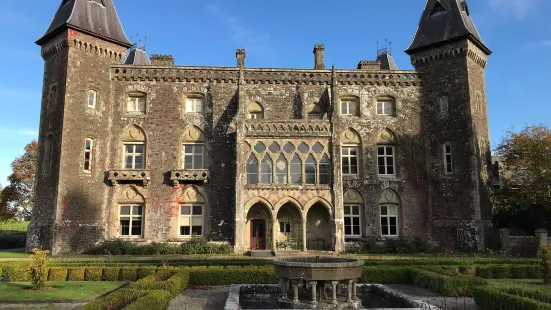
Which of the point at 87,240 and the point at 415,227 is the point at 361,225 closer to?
the point at 415,227

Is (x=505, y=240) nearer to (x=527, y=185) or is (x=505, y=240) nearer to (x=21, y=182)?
(x=527, y=185)

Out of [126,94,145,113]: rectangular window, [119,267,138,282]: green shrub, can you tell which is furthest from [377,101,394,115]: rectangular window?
[119,267,138,282]: green shrub

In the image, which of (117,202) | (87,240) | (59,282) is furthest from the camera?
(117,202)

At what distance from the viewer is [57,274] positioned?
55.8ft

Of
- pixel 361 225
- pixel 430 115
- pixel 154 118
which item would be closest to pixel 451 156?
pixel 430 115

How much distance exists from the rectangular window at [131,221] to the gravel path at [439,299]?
18756 millimetres

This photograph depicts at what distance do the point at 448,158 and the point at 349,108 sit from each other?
773cm

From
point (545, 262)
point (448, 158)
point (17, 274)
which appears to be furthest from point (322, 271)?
point (448, 158)

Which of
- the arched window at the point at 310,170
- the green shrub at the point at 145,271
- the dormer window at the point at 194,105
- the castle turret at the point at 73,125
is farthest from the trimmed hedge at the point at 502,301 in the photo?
the castle turret at the point at 73,125

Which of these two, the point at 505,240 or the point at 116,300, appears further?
the point at 505,240

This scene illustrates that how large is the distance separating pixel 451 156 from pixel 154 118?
2077 cm

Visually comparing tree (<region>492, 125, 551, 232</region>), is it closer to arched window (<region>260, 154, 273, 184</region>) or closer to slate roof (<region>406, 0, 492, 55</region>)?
slate roof (<region>406, 0, 492, 55</region>)

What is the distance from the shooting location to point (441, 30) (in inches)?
1260

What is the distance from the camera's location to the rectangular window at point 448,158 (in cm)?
3038
